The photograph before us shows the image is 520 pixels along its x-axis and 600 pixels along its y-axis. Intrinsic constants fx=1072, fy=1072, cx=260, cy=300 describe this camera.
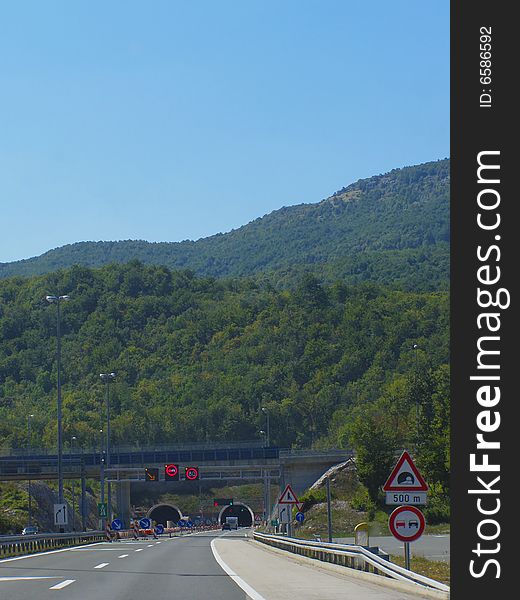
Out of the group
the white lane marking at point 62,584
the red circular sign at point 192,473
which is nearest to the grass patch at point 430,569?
the white lane marking at point 62,584

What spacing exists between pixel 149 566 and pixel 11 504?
78295 millimetres

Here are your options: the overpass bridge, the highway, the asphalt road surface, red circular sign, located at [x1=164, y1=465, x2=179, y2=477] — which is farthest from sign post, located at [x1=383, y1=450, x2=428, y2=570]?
the overpass bridge

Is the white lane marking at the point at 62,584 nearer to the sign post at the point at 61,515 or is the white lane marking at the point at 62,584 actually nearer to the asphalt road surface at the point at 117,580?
the asphalt road surface at the point at 117,580

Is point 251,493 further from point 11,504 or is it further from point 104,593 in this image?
point 104,593

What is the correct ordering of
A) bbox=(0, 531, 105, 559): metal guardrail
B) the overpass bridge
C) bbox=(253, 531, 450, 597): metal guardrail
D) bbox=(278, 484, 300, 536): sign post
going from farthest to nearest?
1. the overpass bridge
2. bbox=(0, 531, 105, 559): metal guardrail
3. bbox=(278, 484, 300, 536): sign post
4. bbox=(253, 531, 450, 597): metal guardrail

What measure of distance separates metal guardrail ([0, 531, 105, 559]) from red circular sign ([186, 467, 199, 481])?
112 ft

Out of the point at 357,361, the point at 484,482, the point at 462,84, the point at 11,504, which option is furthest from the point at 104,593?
the point at 357,361

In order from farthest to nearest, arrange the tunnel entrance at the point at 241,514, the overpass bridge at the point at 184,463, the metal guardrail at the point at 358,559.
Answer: the tunnel entrance at the point at 241,514 < the overpass bridge at the point at 184,463 < the metal guardrail at the point at 358,559

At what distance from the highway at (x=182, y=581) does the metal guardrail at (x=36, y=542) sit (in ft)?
23.0

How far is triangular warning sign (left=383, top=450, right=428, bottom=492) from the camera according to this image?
18.8 metres

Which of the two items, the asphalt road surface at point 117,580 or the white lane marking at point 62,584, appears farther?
the white lane marking at point 62,584

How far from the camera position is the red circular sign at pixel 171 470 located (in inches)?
3757

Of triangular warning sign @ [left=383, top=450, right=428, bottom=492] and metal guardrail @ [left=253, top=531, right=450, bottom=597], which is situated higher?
triangular warning sign @ [left=383, top=450, right=428, bottom=492]

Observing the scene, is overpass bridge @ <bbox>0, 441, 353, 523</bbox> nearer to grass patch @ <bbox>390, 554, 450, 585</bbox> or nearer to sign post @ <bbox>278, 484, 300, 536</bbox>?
sign post @ <bbox>278, 484, 300, 536</bbox>
